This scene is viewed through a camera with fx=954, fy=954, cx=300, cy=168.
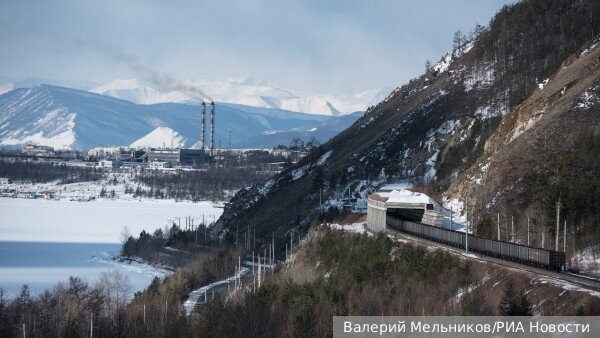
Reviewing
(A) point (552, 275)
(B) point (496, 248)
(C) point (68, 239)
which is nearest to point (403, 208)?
(B) point (496, 248)

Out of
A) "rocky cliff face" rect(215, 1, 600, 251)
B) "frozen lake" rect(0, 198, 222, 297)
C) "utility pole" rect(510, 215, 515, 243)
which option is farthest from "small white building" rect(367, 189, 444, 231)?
"frozen lake" rect(0, 198, 222, 297)

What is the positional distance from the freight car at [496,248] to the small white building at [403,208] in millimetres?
1995

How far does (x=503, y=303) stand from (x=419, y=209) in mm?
32538

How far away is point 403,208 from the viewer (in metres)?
61.4

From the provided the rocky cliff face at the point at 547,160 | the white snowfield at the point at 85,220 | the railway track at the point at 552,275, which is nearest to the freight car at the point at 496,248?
the railway track at the point at 552,275

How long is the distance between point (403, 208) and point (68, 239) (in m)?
73.1

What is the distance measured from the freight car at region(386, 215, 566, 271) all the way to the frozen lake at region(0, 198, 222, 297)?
30642 mm

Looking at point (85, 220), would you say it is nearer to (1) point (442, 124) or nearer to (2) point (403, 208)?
(1) point (442, 124)

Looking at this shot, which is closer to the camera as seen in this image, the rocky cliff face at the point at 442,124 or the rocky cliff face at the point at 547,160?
the rocky cliff face at the point at 547,160

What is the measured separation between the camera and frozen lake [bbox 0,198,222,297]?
84.1 metres

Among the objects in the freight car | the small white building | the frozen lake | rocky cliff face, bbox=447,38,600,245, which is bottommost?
the frozen lake

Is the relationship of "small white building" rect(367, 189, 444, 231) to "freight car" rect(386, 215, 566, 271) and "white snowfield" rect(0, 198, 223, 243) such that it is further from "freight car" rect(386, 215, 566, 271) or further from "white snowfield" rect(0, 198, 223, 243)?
"white snowfield" rect(0, 198, 223, 243)

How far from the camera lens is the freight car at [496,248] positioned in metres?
35.2

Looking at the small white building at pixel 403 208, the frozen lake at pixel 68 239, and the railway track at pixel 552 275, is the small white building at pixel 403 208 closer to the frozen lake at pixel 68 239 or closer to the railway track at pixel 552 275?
the railway track at pixel 552 275
